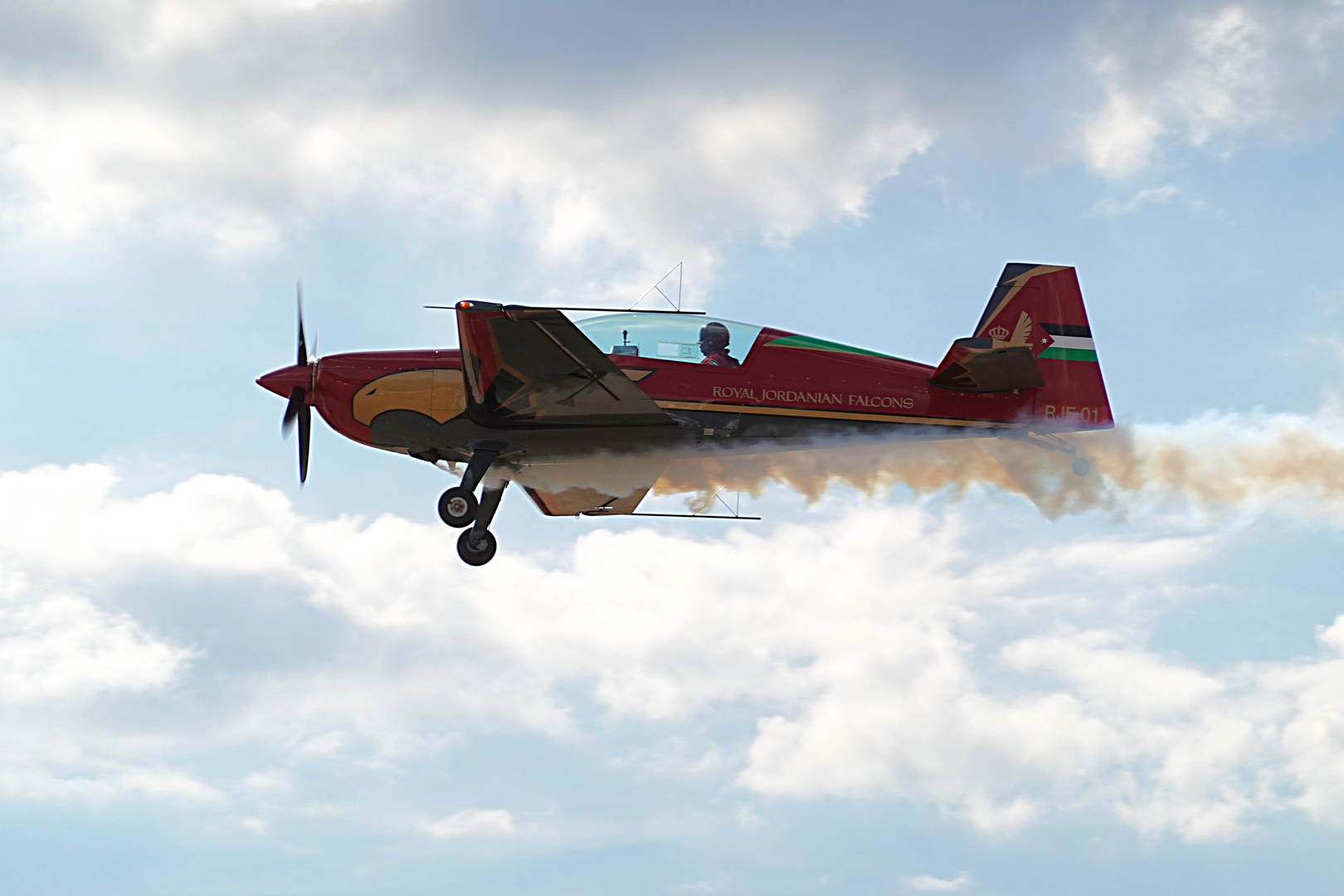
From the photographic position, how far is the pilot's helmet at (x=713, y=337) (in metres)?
18.8

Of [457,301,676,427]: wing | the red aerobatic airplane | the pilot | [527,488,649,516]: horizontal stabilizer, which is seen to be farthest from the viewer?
[527,488,649,516]: horizontal stabilizer

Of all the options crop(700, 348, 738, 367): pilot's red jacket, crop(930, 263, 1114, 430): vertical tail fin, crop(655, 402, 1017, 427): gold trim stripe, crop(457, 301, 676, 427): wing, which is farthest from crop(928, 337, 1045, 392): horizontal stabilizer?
crop(457, 301, 676, 427): wing

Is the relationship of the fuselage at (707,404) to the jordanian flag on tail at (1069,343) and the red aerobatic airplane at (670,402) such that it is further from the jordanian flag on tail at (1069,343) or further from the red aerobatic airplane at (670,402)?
the jordanian flag on tail at (1069,343)

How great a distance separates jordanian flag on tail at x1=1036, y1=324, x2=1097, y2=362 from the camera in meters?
19.7

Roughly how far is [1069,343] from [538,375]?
7494 millimetres

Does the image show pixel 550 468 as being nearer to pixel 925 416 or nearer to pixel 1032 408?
pixel 925 416

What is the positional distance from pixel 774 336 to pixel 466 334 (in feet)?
13.7

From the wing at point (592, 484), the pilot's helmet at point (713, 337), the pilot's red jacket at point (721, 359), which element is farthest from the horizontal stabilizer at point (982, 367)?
the wing at point (592, 484)

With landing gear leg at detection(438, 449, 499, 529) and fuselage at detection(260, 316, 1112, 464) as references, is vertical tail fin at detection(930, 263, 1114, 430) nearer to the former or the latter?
fuselage at detection(260, 316, 1112, 464)

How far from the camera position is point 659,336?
18703 mm

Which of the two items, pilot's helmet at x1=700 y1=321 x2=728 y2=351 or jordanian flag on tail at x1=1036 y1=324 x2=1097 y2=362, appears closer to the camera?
pilot's helmet at x1=700 y1=321 x2=728 y2=351

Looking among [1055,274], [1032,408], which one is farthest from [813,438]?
[1055,274]

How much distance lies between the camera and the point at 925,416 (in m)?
18.9

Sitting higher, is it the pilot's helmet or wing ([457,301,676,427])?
the pilot's helmet
